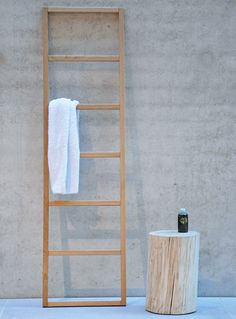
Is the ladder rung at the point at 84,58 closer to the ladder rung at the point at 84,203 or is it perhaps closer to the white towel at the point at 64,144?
the white towel at the point at 64,144

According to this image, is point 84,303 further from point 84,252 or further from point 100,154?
point 100,154

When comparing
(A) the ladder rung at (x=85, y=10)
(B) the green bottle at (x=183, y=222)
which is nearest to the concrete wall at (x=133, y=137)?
(A) the ladder rung at (x=85, y=10)

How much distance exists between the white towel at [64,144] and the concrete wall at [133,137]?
0.22 meters

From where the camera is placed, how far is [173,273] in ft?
12.1

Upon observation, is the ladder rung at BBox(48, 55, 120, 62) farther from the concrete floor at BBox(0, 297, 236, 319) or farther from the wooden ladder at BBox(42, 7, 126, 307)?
the concrete floor at BBox(0, 297, 236, 319)

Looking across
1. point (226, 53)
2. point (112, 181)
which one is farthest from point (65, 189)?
point (226, 53)

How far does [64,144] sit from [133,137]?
500mm

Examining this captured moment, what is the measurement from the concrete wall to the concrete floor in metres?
0.16

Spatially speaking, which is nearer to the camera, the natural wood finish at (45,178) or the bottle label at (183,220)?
the bottle label at (183,220)

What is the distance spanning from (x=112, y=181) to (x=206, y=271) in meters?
0.83

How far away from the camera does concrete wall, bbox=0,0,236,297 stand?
4109mm

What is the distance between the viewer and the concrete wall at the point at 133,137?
13.5 ft

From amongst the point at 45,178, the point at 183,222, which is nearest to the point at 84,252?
the point at 45,178

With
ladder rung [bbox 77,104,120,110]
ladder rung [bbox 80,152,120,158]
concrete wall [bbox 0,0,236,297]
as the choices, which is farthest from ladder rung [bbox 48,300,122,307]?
ladder rung [bbox 77,104,120,110]
